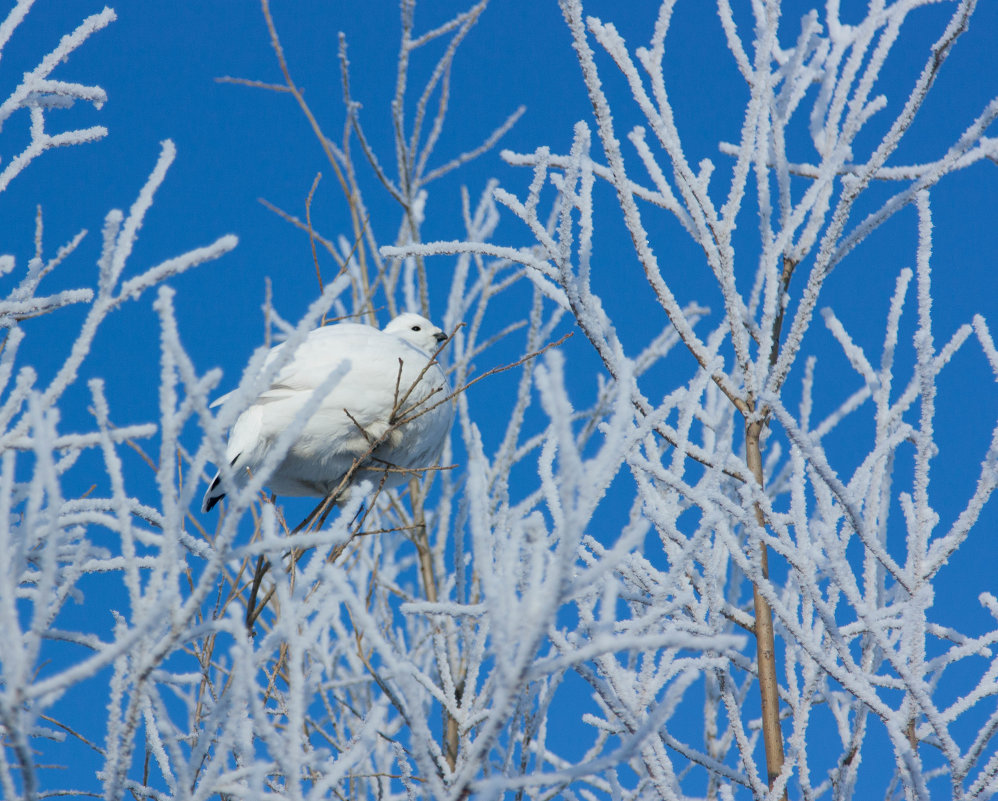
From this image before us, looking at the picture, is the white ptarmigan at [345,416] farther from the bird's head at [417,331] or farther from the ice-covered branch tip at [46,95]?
the ice-covered branch tip at [46,95]

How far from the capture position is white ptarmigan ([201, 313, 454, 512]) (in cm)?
312

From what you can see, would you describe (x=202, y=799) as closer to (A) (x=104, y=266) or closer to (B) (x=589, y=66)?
(A) (x=104, y=266)

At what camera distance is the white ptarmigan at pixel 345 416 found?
3115 mm

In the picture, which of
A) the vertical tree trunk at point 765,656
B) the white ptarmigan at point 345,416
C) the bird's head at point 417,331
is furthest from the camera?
the bird's head at point 417,331

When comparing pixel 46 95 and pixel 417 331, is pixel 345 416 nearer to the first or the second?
pixel 417 331

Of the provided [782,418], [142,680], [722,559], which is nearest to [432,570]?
[722,559]

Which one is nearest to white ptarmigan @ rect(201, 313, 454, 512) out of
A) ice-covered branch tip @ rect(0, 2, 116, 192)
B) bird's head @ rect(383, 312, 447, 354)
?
bird's head @ rect(383, 312, 447, 354)

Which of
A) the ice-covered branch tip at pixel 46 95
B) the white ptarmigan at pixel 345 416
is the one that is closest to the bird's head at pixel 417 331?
the white ptarmigan at pixel 345 416

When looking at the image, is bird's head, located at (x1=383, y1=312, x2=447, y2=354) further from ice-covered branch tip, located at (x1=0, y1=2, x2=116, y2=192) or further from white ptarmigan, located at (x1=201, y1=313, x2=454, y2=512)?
ice-covered branch tip, located at (x1=0, y1=2, x2=116, y2=192)

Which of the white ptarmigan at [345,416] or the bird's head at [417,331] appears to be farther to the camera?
the bird's head at [417,331]

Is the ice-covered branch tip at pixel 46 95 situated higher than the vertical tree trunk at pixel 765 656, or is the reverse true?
the ice-covered branch tip at pixel 46 95

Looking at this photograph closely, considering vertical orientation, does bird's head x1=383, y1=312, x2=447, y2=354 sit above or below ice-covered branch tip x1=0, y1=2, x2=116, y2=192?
above

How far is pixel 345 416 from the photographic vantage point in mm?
3143

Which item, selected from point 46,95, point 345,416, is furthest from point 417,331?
point 46,95
